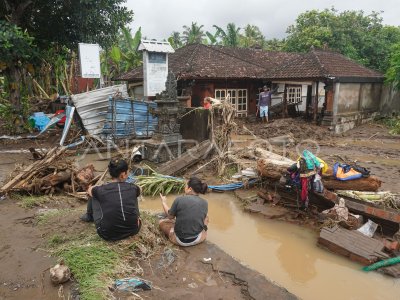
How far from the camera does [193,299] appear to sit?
3.42m

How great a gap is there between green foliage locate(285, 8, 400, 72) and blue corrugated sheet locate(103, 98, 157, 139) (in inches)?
672

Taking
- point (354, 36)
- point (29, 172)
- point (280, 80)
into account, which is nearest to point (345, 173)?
point (29, 172)

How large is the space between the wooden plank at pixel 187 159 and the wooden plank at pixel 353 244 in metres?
4.25

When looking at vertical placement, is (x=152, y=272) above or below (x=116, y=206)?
below

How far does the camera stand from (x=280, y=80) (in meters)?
18.1

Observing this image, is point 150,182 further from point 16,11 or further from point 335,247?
point 16,11

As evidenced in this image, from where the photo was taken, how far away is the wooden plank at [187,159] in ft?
27.6

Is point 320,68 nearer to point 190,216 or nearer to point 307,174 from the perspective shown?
point 307,174

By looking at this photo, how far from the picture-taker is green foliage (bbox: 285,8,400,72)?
2447 centimetres

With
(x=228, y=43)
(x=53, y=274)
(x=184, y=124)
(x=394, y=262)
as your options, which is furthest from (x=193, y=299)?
(x=228, y=43)

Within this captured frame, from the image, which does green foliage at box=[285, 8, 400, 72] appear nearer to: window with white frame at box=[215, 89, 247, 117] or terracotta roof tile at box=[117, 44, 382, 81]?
terracotta roof tile at box=[117, 44, 382, 81]

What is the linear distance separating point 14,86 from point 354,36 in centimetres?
2411

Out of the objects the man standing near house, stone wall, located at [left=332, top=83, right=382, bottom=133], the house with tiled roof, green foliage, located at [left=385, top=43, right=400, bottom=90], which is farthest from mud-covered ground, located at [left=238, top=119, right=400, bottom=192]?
green foliage, located at [left=385, top=43, right=400, bottom=90]

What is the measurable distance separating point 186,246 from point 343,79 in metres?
15.0
